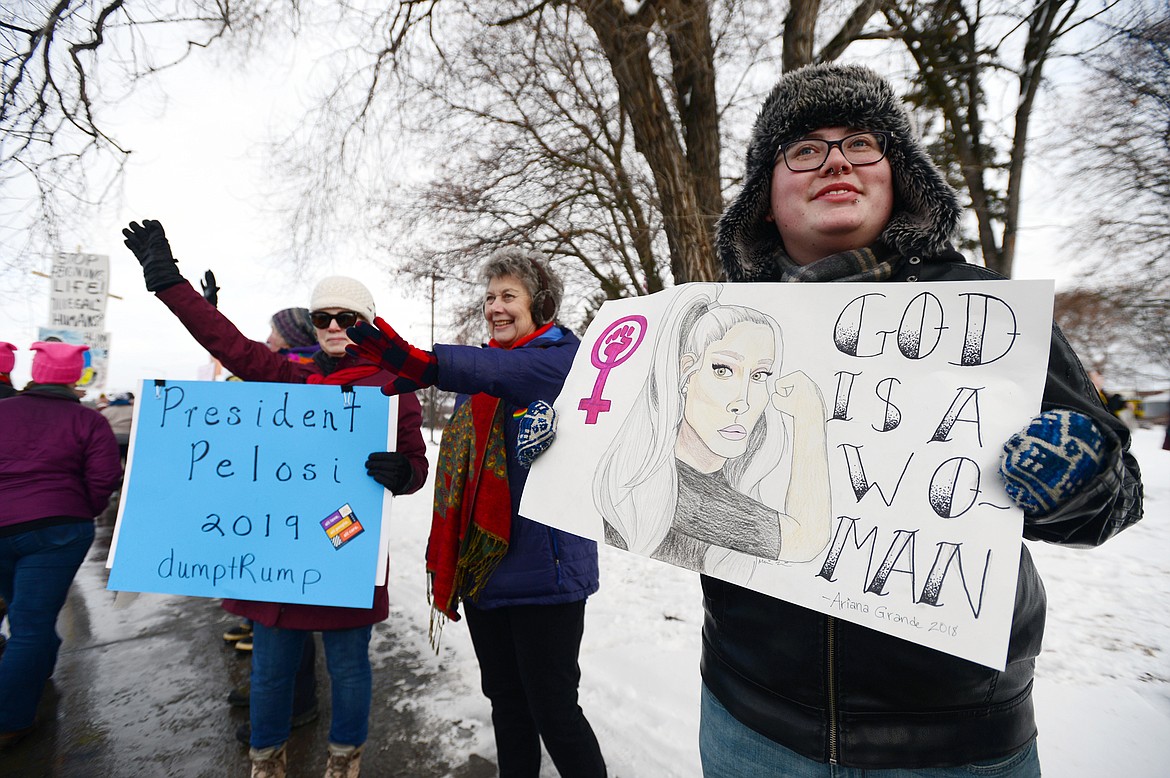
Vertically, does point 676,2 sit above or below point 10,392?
above

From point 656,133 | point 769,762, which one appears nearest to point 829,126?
point 769,762

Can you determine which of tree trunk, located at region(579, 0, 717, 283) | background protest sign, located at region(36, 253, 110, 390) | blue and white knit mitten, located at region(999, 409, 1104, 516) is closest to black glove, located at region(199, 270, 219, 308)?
blue and white knit mitten, located at region(999, 409, 1104, 516)

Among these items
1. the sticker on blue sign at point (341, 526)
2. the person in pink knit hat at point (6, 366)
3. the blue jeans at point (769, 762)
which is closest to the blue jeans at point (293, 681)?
the sticker on blue sign at point (341, 526)

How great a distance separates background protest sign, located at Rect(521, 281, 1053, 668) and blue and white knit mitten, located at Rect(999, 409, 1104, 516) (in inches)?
1.4

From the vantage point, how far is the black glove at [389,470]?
1.97 m

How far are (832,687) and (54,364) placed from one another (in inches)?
144

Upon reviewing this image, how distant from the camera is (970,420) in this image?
0.91 m

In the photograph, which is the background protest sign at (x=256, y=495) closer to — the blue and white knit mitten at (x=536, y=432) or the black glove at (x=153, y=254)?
the black glove at (x=153, y=254)

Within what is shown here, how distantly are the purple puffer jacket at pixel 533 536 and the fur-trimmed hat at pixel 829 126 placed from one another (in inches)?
23.6

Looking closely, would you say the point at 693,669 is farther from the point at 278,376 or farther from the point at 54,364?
the point at 54,364

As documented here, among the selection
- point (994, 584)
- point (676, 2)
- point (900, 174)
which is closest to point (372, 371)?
point (900, 174)

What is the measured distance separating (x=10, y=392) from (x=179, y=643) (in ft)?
6.33

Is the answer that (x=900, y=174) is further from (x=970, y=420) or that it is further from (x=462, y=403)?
(x=462, y=403)

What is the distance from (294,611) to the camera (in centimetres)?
203
